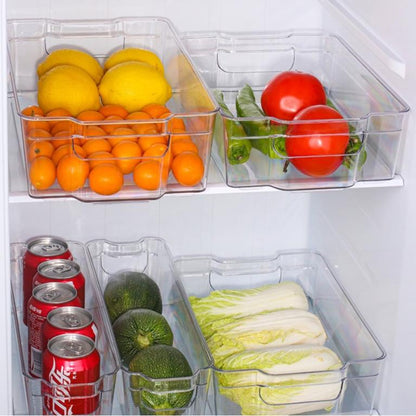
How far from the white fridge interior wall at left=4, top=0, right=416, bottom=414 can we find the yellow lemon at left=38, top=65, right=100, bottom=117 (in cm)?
11

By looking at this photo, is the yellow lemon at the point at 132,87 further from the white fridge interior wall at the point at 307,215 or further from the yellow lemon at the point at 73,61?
the white fridge interior wall at the point at 307,215

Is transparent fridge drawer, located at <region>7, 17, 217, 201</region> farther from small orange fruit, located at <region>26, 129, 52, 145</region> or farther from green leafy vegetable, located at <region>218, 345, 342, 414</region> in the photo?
green leafy vegetable, located at <region>218, 345, 342, 414</region>

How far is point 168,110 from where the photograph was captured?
1.60 metres

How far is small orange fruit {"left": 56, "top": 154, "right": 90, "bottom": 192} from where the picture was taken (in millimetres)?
1435

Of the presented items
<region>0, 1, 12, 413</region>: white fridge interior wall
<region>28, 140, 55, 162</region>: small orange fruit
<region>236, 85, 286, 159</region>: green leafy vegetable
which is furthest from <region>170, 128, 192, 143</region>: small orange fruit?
<region>0, 1, 12, 413</region>: white fridge interior wall

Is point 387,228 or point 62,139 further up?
point 62,139

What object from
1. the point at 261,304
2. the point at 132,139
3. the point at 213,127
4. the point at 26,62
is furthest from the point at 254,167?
the point at 26,62

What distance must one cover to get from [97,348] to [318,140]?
554mm

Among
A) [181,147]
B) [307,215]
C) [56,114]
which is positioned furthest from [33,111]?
[307,215]

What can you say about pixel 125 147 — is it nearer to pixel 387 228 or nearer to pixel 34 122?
pixel 34 122


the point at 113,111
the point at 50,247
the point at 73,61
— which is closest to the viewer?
the point at 113,111

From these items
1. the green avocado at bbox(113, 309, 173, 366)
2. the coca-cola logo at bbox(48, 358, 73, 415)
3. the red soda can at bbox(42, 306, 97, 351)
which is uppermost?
the red soda can at bbox(42, 306, 97, 351)

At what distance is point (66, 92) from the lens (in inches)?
62.3

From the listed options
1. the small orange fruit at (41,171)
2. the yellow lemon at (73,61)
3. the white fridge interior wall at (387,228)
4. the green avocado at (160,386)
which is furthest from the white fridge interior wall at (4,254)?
the white fridge interior wall at (387,228)
